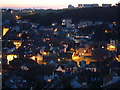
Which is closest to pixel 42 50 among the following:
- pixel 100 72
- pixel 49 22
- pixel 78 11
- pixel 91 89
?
pixel 100 72

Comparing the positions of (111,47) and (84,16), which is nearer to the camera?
(111,47)

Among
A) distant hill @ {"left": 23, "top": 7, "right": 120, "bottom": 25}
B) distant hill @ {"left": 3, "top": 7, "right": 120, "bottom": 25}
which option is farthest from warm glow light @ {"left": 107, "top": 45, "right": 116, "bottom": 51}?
distant hill @ {"left": 3, "top": 7, "right": 120, "bottom": 25}

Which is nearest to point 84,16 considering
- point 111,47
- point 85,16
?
point 85,16

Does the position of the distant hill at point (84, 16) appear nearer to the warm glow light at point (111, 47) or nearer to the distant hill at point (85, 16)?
the distant hill at point (85, 16)

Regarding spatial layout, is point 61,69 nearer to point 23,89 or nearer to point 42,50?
point 23,89

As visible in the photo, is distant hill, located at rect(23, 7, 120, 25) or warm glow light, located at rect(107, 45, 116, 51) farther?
distant hill, located at rect(23, 7, 120, 25)

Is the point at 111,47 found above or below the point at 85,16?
below

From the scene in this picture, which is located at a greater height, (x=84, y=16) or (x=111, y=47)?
(x=84, y=16)

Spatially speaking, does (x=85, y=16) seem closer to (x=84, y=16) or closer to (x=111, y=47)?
(x=84, y=16)

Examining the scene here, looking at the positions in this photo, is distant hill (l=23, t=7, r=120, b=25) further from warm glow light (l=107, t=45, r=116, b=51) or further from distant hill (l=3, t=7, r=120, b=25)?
warm glow light (l=107, t=45, r=116, b=51)

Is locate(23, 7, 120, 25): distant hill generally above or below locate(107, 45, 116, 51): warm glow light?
above

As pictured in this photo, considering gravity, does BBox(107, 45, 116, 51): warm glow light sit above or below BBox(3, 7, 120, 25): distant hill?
below
